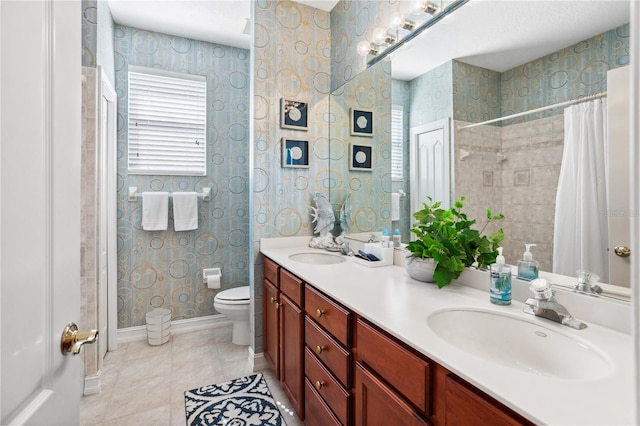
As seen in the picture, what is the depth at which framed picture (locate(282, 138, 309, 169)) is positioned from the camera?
2.36 m

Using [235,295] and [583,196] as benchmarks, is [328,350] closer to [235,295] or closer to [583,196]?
[583,196]

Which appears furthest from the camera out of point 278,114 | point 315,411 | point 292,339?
point 278,114

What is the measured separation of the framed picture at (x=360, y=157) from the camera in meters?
2.17

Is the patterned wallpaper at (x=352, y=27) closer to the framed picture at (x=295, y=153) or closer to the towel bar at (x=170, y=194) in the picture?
the framed picture at (x=295, y=153)

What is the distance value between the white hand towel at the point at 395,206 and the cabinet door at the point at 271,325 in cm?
83

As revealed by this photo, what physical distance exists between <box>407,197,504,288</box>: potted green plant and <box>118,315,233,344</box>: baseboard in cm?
222

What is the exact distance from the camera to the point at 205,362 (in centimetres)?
238

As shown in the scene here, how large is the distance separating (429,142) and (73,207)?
1.43 meters

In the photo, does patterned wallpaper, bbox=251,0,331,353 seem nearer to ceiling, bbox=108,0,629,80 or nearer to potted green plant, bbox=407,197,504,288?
ceiling, bbox=108,0,629,80

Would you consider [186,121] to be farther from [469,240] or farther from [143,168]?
[469,240]

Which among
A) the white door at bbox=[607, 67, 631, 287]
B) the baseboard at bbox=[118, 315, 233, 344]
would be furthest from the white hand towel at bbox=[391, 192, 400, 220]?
the baseboard at bbox=[118, 315, 233, 344]

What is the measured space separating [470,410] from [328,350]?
0.71 metres

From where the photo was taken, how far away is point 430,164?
5.19 ft

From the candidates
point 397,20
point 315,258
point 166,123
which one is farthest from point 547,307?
point 166,123
